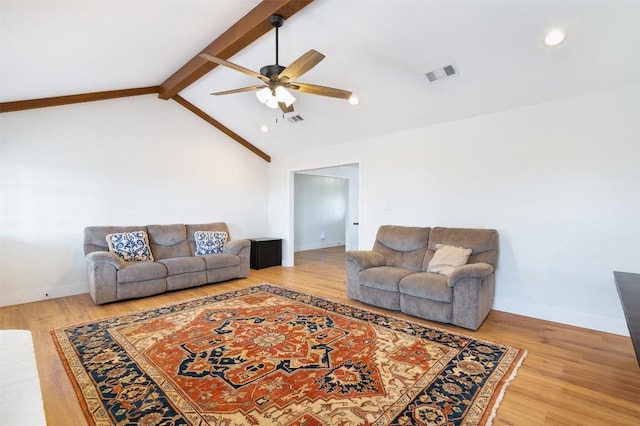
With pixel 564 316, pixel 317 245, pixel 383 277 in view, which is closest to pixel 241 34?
pixel 383 277

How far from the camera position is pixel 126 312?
12.0 ft

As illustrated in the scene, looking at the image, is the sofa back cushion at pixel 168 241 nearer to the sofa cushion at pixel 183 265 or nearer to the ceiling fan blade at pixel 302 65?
the sofa cushion at pixel 183 265

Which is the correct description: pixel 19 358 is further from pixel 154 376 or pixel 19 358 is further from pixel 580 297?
pixel 580 297

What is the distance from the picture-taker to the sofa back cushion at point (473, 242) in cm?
360

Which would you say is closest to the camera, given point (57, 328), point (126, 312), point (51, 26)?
point (51, 26)

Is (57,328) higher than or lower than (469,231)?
lower

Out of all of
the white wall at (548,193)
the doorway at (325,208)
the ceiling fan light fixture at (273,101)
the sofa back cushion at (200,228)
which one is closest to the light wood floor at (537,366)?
the white wall at (548,193)

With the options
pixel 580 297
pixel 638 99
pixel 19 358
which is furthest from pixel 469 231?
pixel 19 358

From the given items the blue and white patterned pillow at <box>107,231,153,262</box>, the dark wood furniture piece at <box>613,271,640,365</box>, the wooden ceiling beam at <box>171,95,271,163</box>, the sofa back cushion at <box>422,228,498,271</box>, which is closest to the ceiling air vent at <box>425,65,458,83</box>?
the sofa back cushion at <box>422,228,498,271</box>

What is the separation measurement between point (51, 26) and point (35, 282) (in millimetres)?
3331

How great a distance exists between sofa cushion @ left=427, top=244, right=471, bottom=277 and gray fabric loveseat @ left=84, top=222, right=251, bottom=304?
320 centimetres

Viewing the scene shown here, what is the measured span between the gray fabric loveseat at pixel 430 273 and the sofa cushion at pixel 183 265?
237 cm

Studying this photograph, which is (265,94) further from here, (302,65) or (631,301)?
(631,301)

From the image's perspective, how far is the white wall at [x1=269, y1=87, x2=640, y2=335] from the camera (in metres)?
3.03
